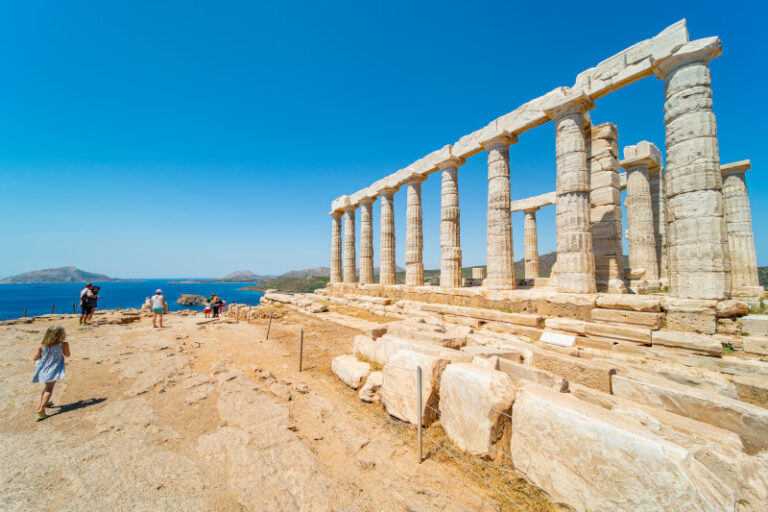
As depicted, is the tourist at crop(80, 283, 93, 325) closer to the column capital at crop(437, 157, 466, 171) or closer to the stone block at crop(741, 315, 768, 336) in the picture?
the column capital at crop(437, 157, 466, 171)

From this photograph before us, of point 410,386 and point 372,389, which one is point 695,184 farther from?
point 372,389

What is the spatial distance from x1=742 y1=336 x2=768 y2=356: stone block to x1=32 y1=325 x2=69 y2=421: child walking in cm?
1308

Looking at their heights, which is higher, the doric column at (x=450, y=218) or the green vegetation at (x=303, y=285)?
the doric column at (x=450, y=218)

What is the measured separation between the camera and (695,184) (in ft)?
24.5

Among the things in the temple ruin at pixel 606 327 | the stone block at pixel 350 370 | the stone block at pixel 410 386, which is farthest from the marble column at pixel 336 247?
the stone block at pixel 410 386

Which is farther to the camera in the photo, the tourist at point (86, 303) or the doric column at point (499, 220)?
the tourist at point (86, 303)

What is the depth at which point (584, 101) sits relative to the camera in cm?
978

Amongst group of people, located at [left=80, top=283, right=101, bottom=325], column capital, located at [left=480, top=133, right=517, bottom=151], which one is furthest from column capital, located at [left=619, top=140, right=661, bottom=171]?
group of people, located at [left=80, top=283, right=101, bottom=325]

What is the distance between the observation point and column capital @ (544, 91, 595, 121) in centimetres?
967

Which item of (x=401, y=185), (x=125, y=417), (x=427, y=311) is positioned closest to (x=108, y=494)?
(x=125, y=417)

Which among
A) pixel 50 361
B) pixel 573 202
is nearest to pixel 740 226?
pixel 573 202

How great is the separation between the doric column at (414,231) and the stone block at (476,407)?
1242 cm

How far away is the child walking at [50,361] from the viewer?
496 centimetres

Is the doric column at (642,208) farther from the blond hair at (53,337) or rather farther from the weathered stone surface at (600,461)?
the blond hair at (53,337)
